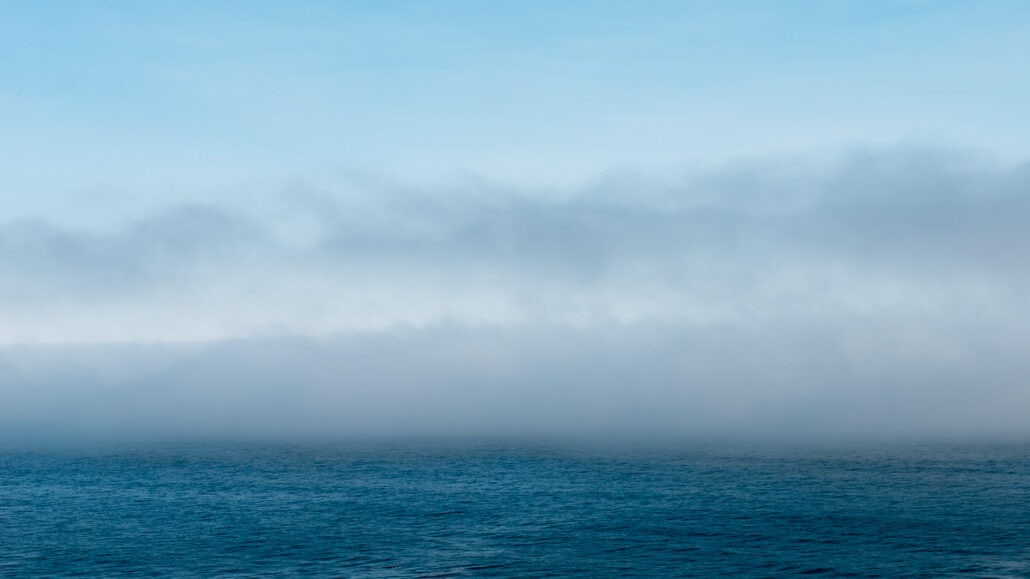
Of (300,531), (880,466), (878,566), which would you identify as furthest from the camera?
(880,466)

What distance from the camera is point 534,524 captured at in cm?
10688

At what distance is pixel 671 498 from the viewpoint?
129000 millimetres

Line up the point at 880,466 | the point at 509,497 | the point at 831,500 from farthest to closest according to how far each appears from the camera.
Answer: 1. the point at 880,466
2. the point at 509,497
3. the point at 831,500

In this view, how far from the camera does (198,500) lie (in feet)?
449

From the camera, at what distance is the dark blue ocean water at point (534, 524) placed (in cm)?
8431

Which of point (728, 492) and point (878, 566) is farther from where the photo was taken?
point (728, 492)

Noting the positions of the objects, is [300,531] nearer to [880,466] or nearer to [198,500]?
[198,500]

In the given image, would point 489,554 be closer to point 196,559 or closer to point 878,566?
point 196,559

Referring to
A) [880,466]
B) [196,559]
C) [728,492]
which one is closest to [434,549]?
[196,559]

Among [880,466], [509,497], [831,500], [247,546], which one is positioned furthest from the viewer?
[880,466]

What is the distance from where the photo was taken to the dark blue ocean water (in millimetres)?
84312

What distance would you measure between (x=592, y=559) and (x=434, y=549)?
16.0 meters

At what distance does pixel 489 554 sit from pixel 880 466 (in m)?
119

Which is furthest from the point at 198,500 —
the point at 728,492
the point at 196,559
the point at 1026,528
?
the point at 1026,528
